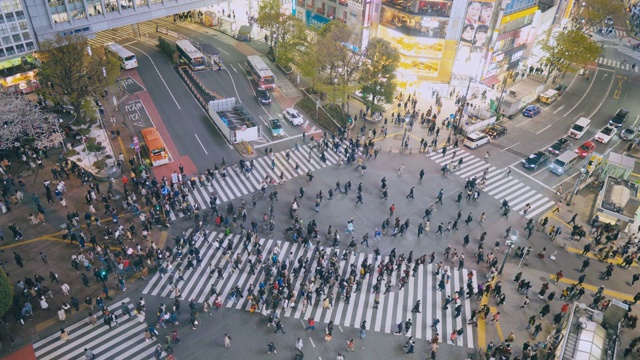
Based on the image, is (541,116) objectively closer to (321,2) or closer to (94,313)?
(321,2)

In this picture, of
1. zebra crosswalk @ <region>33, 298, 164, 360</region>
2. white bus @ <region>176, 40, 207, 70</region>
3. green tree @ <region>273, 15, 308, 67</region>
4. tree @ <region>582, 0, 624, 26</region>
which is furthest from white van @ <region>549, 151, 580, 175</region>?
white bus @ <region>176, 40, 207, 70</region>

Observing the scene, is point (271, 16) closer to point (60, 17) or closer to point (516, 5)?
point (60, 17)

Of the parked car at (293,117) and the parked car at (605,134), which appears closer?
the parked car at (605,134)

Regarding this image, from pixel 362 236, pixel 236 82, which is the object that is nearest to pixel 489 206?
pixel 362 236

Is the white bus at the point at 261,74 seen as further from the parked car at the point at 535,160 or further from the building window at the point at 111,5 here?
the parked car at the point at 535,160

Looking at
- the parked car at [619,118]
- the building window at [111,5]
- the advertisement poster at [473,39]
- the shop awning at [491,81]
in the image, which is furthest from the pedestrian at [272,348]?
the building window at [111,5]

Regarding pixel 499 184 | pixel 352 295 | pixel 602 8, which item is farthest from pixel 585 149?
pixel 602 8
